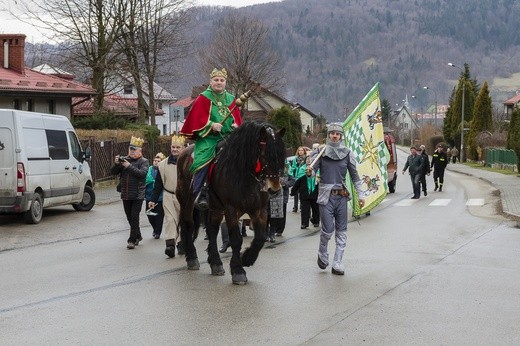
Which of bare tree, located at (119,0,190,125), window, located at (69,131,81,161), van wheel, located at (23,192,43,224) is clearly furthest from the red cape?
bare tree, located at (119,0,190,125)

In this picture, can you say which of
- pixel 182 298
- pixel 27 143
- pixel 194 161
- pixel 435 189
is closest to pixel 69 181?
pixel 27 143

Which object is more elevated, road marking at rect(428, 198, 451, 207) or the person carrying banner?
the person carrying banner

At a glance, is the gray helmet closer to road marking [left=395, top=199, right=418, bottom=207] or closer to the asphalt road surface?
the asphalt road surface

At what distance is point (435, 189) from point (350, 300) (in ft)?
86.0

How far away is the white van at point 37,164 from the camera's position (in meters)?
19.4

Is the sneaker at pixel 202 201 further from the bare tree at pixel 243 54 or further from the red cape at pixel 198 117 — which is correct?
the bare tree at pixel 243 54

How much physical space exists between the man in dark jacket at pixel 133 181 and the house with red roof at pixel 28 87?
20.7 m

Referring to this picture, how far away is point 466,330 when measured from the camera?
845cm

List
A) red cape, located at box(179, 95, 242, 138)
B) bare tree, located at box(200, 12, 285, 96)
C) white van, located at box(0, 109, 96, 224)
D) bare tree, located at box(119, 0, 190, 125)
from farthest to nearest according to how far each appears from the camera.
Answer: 1. bare tree, located at box(200, 12, 285, 96)
2. bare tree, located at box(119, 0, 190, 125)
3. white van, located at box(0, 109, 96, 224)
4. red cape, located at box(179, 95, 242, 138)

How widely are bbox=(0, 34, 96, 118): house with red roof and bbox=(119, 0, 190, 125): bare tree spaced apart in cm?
925

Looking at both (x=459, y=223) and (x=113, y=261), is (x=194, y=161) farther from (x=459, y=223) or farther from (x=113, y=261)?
(x=459, y=223)

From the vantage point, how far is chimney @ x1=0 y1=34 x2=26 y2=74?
3950 cm

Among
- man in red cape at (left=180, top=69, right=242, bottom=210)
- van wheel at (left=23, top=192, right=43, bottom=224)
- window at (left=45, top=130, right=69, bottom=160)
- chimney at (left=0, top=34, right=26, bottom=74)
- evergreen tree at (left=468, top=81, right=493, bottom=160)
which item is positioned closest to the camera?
man in red cape at (left=180, top=69, right=242, bottom=210)

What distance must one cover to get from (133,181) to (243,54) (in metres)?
66.4
